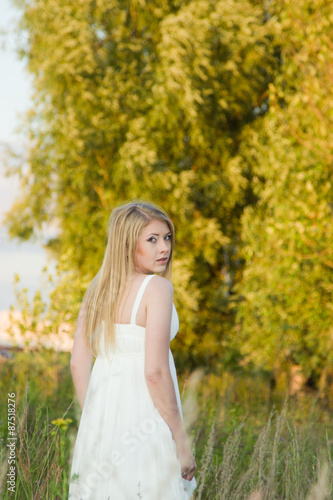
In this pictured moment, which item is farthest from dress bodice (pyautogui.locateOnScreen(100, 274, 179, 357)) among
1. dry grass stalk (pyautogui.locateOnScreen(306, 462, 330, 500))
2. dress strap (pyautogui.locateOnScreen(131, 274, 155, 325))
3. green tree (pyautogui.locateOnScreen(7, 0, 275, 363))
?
green tree (pyautogui.locateOnScreen(7, 0, 275, 363))

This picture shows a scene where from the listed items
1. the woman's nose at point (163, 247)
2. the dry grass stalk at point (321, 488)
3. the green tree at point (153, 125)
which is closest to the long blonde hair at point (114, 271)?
the woman's nose at point (163, 247)

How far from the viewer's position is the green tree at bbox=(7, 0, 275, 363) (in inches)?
416

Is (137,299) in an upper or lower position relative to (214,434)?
upper

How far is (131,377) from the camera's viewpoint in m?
2.54

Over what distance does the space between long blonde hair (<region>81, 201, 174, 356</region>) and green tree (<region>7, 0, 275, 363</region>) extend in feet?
24.7

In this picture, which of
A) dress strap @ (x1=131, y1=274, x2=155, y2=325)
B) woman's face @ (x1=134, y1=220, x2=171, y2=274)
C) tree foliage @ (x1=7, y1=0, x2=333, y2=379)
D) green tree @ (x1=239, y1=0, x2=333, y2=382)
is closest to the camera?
dress strap @ (x1=131, y1=274, x2=155, y2=325)

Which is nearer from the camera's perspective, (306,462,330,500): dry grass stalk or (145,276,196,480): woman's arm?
(306,462,330,500): dry grass stalk

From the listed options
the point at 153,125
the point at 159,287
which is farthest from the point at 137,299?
the point at 153,125

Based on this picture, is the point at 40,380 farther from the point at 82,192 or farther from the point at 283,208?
the point at 82,192

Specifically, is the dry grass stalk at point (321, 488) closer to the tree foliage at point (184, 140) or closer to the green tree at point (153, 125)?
the tree foliage at point (184, 140)

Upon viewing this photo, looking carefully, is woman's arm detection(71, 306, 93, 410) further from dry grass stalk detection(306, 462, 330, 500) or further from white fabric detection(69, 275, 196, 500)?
dry grass stalk detection(306, 462, 330, 500)

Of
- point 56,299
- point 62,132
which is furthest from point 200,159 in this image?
point 56,299

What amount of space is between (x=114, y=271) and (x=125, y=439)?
2.35ft

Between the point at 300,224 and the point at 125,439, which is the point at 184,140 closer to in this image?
the point at 300,224
